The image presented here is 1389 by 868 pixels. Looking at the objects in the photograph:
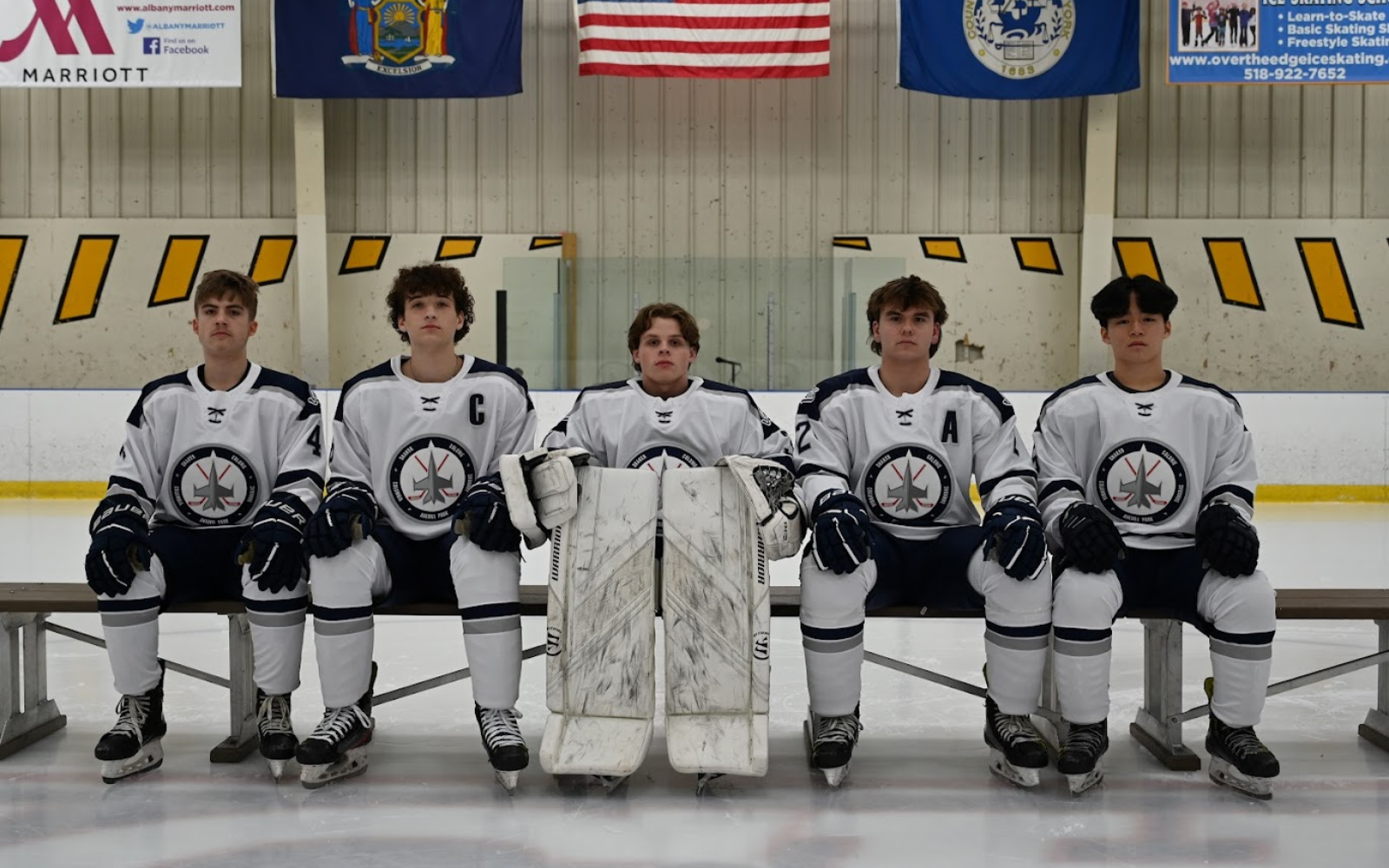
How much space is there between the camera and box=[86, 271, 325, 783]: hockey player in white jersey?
8.90 ft

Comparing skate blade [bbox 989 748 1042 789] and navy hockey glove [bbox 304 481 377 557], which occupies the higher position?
navy hockey glove [bbox 304 481 377 557]

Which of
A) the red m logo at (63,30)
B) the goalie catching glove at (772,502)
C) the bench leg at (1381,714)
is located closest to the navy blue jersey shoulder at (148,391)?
the goalie catching glove at (772,502)

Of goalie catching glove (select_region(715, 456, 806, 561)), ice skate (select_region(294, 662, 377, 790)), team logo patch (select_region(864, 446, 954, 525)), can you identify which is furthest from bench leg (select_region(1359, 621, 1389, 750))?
ice skate (select_region(294, 662, 377, 790))

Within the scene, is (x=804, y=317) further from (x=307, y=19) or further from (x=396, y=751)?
(x=396, y=751)

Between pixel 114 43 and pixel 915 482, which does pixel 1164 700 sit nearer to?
pixel 915 482

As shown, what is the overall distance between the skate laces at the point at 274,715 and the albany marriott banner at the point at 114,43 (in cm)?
737

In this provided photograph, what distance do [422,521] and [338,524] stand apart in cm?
32

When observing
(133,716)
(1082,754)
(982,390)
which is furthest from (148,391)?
(1082,754)

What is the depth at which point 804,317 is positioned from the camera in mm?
9289

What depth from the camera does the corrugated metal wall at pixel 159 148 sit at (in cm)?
1080

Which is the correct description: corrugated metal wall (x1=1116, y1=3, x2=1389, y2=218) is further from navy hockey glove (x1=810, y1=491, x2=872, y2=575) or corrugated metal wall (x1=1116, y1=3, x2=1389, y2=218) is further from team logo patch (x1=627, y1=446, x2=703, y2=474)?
navy hockey glove (x1=810, y1=491, x2=872, y2=575)

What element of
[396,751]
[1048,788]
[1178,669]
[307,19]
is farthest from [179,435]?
[307,19]

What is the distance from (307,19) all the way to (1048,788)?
8326 millimetres

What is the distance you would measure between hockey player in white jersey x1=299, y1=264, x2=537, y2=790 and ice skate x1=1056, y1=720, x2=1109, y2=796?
43.3 inches
